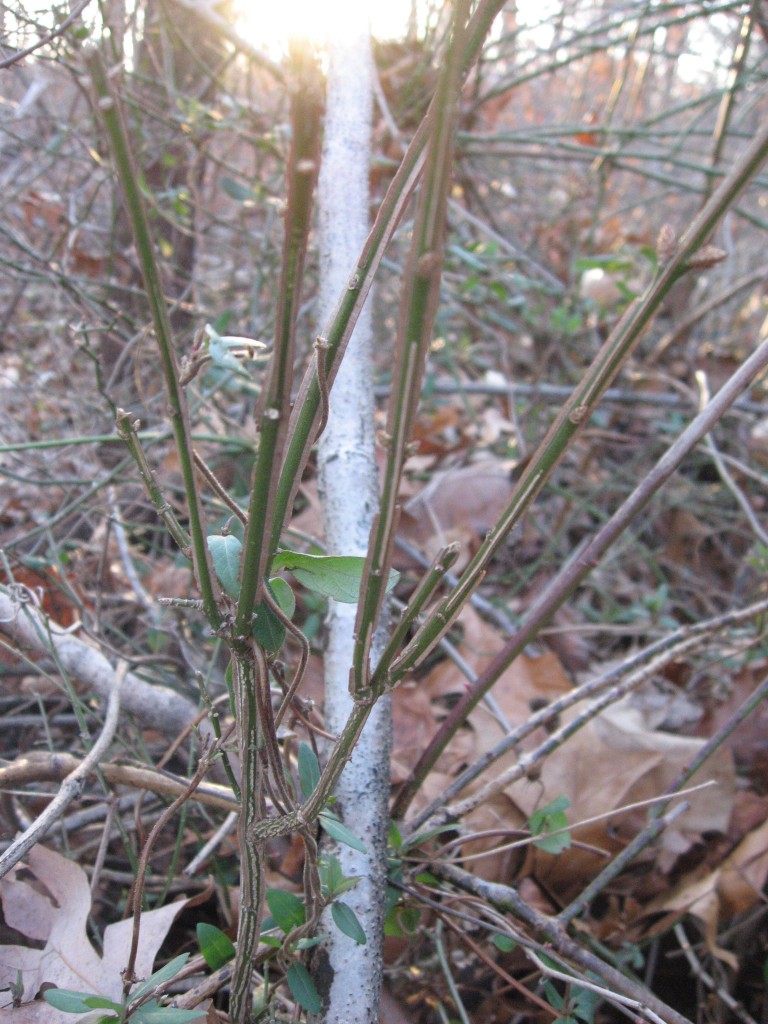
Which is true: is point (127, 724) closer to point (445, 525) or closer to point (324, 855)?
point (324, 855)

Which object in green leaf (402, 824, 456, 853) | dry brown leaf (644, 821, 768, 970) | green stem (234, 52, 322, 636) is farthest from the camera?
dry brown leaf (644, 821, 768, 970)

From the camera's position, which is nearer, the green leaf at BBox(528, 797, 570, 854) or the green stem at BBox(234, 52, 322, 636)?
the green stem at BBox(234, 52, 322, 636)

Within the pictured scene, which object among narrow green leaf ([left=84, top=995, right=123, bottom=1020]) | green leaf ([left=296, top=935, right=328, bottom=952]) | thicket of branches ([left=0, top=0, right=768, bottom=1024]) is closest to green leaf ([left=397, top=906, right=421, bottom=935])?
thicket of branches ([left=0, top=0, right=768, bottom=1024])

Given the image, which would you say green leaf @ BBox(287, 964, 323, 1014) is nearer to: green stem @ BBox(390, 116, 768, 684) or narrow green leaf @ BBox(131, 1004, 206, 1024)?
narrow green leaf @ BBox(131, 1004, 206, 1024)

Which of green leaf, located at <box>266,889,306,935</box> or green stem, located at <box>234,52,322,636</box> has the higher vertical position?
green stem, located at <box>234,52,322,636</box>

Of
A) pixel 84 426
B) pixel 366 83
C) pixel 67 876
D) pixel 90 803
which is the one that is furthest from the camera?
pixel 84 426

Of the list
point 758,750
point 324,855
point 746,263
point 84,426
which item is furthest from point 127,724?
point 746,263

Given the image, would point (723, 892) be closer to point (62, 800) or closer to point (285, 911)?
point (285, 911)
